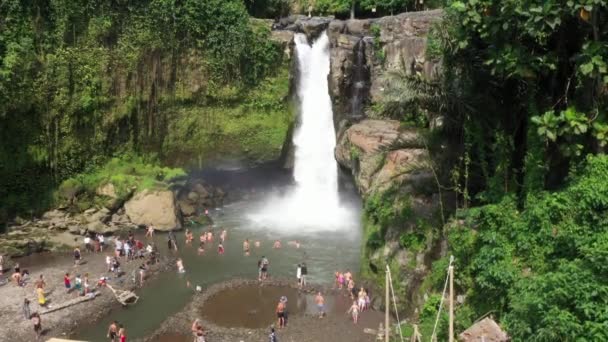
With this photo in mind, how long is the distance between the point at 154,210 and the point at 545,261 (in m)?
23.3

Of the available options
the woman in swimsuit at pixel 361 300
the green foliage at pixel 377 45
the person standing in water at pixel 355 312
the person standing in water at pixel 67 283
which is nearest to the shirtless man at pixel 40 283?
the person standing in water at pixel 67 283

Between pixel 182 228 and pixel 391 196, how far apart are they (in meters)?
14.6

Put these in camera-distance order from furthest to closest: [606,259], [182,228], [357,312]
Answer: [182,228] → [357,312] → [606,259]

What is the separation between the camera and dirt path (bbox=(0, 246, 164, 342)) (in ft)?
67.6

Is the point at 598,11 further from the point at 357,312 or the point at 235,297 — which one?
the point at 235,297

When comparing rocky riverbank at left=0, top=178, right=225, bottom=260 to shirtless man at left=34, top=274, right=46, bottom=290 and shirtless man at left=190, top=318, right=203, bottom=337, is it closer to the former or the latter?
shirtless man at left=34, top=274, right=46, bottom=290

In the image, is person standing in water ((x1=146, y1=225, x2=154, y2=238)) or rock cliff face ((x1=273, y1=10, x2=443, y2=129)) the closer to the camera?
person standing in water ((x1=146, y1=225, x2=154, y2=238))

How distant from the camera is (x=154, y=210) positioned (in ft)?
103

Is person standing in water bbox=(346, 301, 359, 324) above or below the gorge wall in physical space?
below

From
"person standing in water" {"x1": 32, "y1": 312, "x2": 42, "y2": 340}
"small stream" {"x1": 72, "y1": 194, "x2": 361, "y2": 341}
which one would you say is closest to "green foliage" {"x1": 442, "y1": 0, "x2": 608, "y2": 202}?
"small stream" {"x1": 72, "y1": 194, "x2": 361, "y2": 341}

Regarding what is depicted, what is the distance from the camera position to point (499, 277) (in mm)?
13070

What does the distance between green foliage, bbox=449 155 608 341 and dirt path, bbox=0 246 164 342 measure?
14.6m

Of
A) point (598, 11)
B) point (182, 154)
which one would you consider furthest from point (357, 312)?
point (182, 154)

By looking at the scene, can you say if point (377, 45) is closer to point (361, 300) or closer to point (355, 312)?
point (361, 300)
